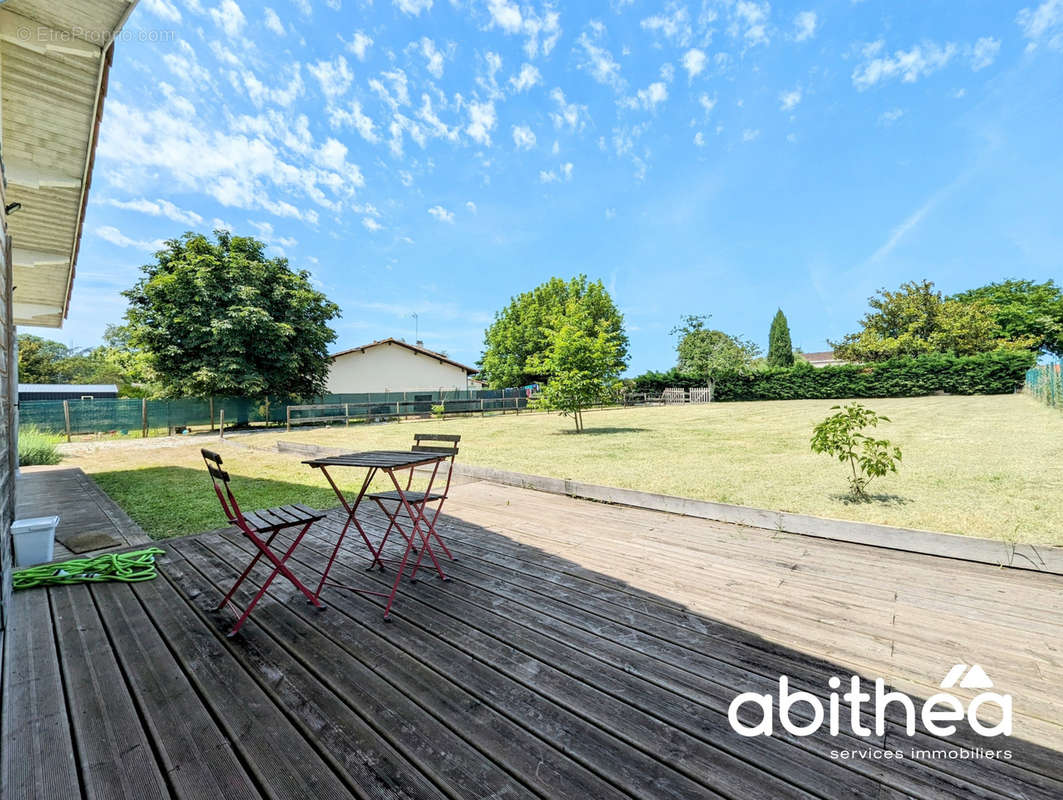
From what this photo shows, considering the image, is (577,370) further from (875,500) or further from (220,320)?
(220,320)

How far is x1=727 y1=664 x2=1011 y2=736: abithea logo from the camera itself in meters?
1.58

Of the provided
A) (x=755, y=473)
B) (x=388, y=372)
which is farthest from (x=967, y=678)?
(x=388, y=372)

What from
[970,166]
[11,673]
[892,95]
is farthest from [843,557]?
[970,166]

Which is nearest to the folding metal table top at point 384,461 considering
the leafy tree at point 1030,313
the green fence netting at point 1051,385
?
the green fence netting at point 1051,385

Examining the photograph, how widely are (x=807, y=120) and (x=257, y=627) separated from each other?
1545 inches

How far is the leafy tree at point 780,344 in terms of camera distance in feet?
152

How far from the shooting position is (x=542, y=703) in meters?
1.71

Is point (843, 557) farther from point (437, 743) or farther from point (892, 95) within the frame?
point (892, 95)

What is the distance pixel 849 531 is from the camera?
359 cm

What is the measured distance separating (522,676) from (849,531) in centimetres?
318

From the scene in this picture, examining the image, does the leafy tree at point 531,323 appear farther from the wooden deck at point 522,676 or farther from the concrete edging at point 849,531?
the wooden deck at point 522,676

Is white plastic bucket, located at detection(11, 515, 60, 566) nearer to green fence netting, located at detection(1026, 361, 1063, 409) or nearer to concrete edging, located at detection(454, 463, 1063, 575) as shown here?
concrete edging, located at detection(454, 463, 1063, 575)

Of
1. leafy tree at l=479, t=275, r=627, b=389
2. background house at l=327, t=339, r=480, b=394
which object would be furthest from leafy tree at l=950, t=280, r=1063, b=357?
background house at l=327, t=339, r=480, b=394

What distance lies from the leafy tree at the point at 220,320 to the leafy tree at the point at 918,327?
38683 millimetres
